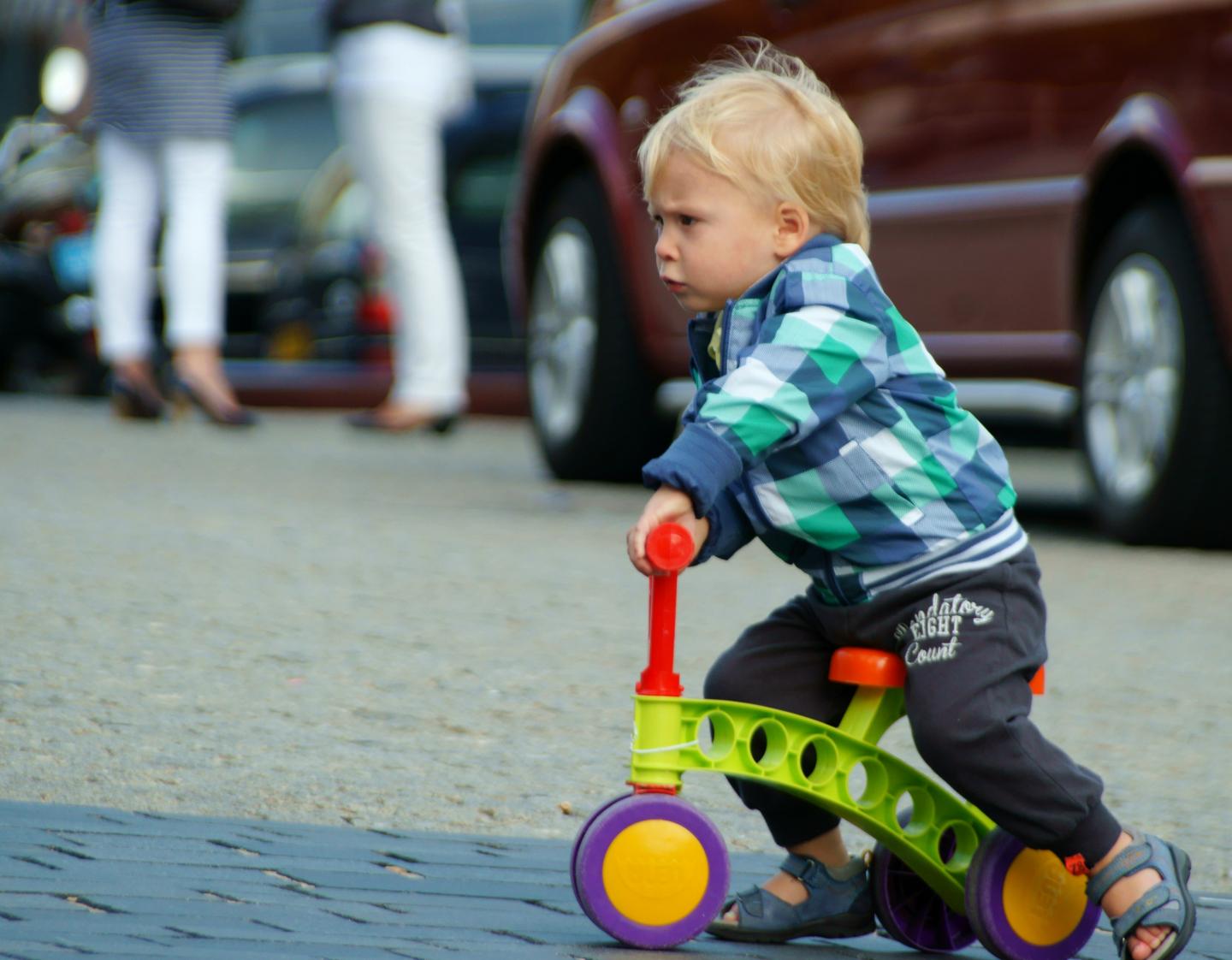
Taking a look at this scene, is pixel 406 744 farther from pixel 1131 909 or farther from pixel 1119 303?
pixel 1119 303

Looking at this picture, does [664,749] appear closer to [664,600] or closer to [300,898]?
[664,600]

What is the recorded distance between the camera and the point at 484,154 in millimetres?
10852

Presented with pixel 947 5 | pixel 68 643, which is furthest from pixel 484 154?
pixel 68 643

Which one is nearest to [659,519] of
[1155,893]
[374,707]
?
[1155,893]

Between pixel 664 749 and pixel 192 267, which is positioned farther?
pixel 192 267

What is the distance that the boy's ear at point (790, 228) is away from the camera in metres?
2.70

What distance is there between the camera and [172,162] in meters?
8.77

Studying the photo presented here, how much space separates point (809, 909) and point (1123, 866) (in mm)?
375

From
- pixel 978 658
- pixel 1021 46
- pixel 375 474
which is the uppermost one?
pixel 1021 46

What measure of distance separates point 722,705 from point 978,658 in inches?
11.5

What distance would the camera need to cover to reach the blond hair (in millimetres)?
2676

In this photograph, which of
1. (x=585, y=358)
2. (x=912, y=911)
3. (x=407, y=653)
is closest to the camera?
(x=912, y=911)

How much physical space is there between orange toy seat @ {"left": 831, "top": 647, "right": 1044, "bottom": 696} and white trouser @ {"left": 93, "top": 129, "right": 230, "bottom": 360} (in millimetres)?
6300

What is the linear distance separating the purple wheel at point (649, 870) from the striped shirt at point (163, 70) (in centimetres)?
660
